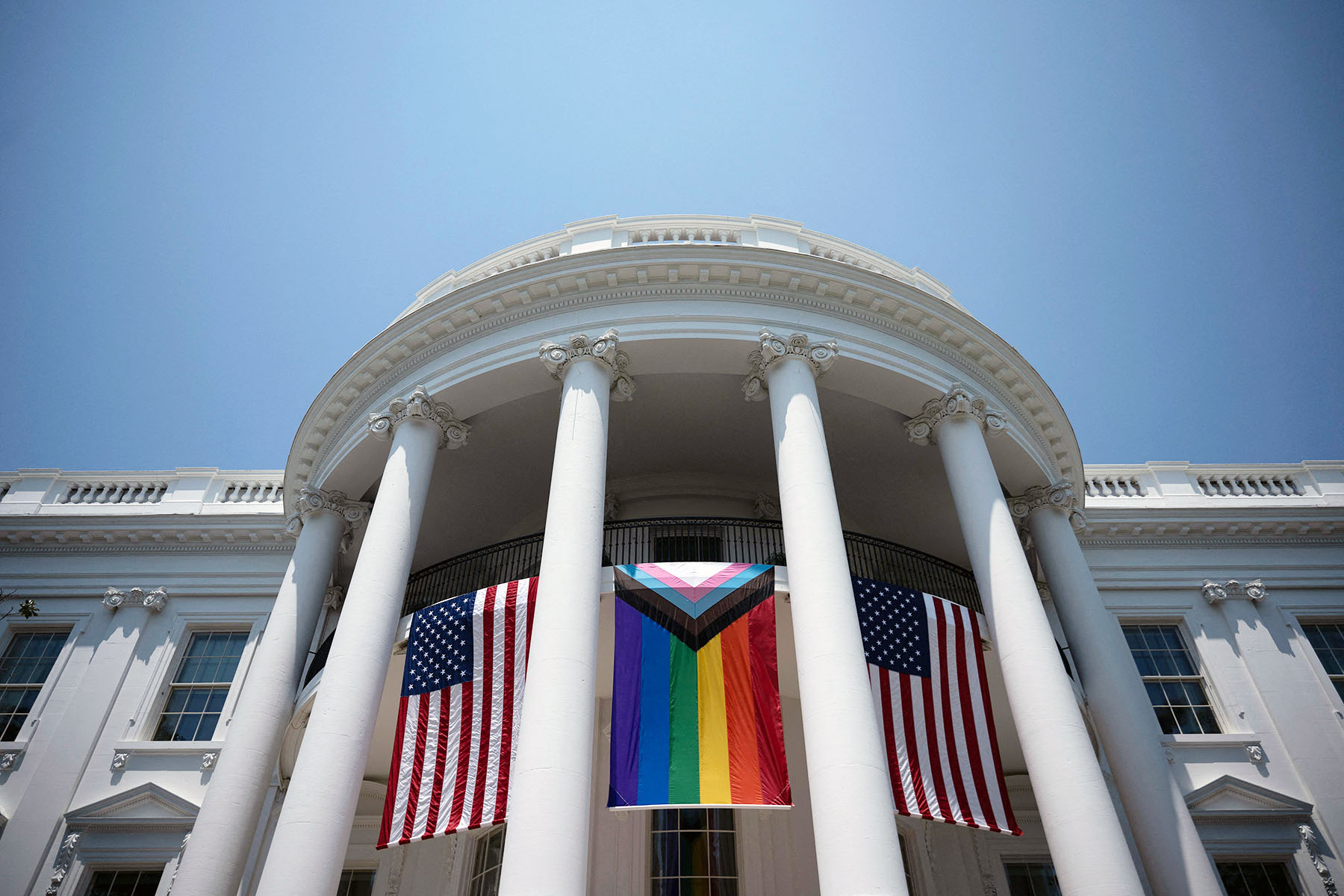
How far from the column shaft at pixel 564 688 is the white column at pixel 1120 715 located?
332 inches

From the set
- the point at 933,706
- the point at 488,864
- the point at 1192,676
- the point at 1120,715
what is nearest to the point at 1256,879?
the point at 1192,676

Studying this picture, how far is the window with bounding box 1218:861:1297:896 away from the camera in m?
15.4

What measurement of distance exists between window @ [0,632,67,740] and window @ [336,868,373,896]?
738 centimetres

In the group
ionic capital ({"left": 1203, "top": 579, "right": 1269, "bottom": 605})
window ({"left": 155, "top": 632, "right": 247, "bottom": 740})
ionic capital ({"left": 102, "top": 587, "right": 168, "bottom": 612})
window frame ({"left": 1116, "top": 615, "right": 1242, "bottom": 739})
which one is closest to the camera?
window ({"left": 155, "top": 632, "right": 247, "bottom": 740})

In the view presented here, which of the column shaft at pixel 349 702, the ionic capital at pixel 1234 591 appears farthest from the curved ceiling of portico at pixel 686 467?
the ionic capital at pixel 1234 591

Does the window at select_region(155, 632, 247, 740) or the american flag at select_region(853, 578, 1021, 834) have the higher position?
the window at select_region(155, 632, 247, 740)

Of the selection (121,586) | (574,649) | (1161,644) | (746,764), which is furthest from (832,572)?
(121,586)

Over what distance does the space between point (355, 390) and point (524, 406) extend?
322cm

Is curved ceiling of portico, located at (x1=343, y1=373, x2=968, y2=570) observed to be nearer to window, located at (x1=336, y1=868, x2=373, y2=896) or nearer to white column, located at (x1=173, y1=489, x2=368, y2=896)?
white column, located at (x1=173, y1=489, x2=368, y2=896)

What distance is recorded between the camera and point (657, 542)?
16594mm

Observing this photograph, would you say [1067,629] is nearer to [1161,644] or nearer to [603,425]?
[1161,644]

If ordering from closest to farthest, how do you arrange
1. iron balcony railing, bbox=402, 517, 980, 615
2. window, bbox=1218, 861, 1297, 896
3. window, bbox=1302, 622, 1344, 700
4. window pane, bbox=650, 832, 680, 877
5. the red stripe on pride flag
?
the red stripe on pride flag < window pane, bbox=650, 832, 680, 877 < window, bbox=1218, 861, 1297, 896 < iron balcony railing, bbox=402, 517, 980, 615 < window, bbox=1302, 622, 1344, 700

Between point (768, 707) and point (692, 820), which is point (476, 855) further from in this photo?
point (768, 707)

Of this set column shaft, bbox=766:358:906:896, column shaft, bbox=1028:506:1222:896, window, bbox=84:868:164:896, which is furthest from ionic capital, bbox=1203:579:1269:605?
window, bbox=84:868:164:896
